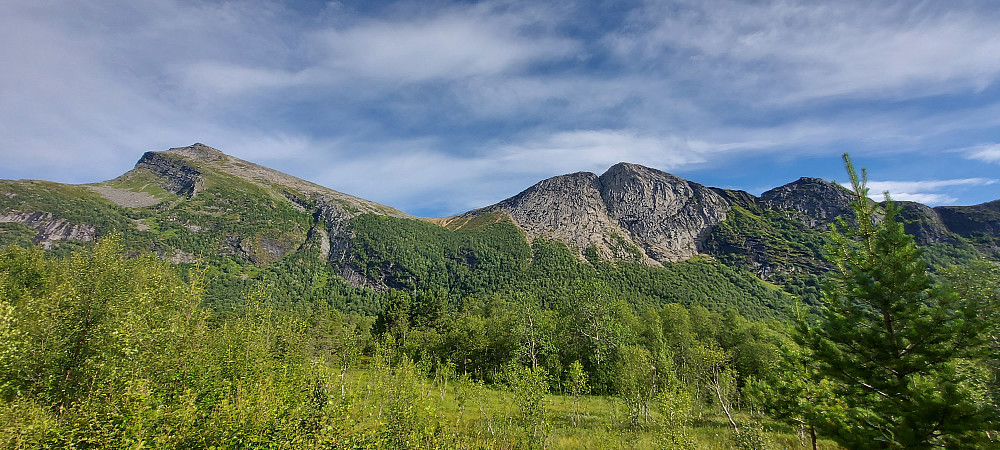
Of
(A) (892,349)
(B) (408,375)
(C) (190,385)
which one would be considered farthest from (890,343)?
(C) (190,385)

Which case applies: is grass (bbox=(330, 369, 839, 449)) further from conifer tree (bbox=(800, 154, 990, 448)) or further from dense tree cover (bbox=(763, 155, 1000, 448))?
conifer tree (bbox=(800, 154, 990, 448))

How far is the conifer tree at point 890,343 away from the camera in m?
9.86

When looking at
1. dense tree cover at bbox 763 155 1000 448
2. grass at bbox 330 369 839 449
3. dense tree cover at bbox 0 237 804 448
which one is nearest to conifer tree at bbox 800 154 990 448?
dense tree cover at bbox 763 155 1000 448

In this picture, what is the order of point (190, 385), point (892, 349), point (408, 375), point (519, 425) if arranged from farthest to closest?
point (408, 375) → point (519, 425) → point (190, 385) → point (892, 349)

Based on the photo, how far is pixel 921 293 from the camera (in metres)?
11.9

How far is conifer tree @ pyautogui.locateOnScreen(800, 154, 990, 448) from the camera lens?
9859 mm

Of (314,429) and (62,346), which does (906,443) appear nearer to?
(314,429)

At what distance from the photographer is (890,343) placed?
11805mm

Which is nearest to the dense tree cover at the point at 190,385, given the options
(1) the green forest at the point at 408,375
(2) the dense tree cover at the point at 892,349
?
(1) the green forest at the point at 408,375

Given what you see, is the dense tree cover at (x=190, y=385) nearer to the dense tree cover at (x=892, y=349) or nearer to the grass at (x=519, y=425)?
the grass at (x=519, y=425)

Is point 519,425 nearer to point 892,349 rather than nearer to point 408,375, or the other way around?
point 408,375

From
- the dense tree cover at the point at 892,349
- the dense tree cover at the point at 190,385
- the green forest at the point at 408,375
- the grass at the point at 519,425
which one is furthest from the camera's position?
the grass at the point at 519,425

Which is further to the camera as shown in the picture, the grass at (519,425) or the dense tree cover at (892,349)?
the grass at (519,425)

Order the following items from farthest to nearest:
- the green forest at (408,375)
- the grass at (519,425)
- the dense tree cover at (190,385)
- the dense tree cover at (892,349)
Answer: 1. the grass at (519,425)
2. the dense tree cover at (190,385)
3. the green forest at (408,375)
4. the dense tree cover at (892,349)
